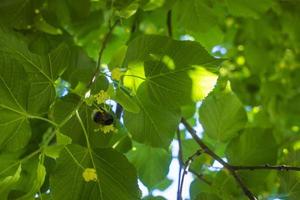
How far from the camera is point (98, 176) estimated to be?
105cm

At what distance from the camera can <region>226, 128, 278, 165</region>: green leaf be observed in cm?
137

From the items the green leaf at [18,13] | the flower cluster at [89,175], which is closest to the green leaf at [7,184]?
the flower cluster at [89,175]

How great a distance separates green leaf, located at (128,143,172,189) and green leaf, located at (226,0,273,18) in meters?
0.51

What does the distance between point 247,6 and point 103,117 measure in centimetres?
73

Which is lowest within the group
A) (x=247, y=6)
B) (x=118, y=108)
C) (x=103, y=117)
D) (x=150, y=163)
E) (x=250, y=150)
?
(x=150, y=163)

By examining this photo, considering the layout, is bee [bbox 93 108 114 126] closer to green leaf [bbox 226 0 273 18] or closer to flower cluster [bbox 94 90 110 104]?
flower cluster [bbox 94 90 110 104]

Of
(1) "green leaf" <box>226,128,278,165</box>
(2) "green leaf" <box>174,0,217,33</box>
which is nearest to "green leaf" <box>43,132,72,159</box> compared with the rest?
(1) "green leaf" <box>226,128,278,165</box>

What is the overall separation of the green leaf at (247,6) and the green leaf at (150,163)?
513 mm

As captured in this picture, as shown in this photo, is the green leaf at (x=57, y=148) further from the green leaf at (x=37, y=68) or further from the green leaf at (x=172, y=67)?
the green leaf at (x=172, y=67)

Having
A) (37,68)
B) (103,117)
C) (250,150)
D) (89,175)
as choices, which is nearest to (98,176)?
(89,175)

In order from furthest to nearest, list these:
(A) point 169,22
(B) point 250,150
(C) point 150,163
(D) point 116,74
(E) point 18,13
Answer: (A) point 169,22 < (C) point 150,163 < (E) point 18,13 < (B) point 250,150 < (D) point 116,74

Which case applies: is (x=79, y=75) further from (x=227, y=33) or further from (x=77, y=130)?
(x=227, y=33)

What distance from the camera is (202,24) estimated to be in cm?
167

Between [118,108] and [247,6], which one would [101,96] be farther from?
[247,6]
